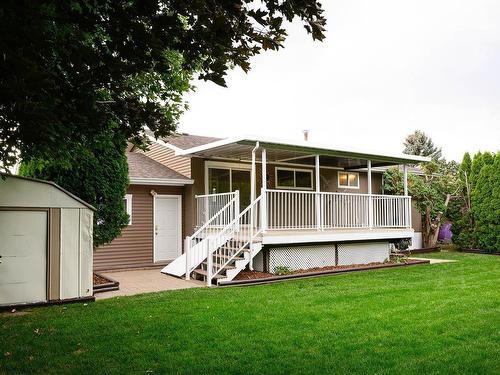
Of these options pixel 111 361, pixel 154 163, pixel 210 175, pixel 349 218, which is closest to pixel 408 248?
pixel 349 218

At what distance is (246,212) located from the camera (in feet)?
39.6

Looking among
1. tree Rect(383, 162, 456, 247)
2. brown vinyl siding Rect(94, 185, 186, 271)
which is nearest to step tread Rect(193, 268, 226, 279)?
brown vinyl siding Rect(94, 185, 186, 271)

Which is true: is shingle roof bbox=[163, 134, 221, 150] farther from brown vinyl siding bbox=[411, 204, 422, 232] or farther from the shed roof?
brown vinyl siding bbox=[411, 204, 422, 232]

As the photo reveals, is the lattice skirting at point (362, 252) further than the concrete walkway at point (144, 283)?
Yes

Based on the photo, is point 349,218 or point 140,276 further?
point 349,218

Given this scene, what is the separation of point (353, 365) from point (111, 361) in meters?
2.48

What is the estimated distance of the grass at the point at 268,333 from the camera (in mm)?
4371

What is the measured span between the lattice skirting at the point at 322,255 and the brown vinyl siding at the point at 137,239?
382cm

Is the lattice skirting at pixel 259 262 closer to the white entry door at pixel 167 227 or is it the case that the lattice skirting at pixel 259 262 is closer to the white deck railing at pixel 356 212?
the white deck railing at pixel 356 212

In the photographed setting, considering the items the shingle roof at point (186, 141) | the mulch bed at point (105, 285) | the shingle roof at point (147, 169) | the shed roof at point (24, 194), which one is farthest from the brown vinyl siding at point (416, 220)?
the shed roof at point (24, 194)

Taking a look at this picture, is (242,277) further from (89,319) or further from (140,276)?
(89,319)

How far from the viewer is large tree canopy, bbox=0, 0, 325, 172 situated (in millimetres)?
2996

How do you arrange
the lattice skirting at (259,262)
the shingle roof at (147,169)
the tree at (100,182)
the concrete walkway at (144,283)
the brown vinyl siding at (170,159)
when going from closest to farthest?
the concrete walkway at (144,283) → the tree at (100,182) → the lattice skirting at (259,262) → the shingle roof at (147,169) → the brown vinyl siding at (170,159)

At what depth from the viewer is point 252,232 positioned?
10.7 metres
